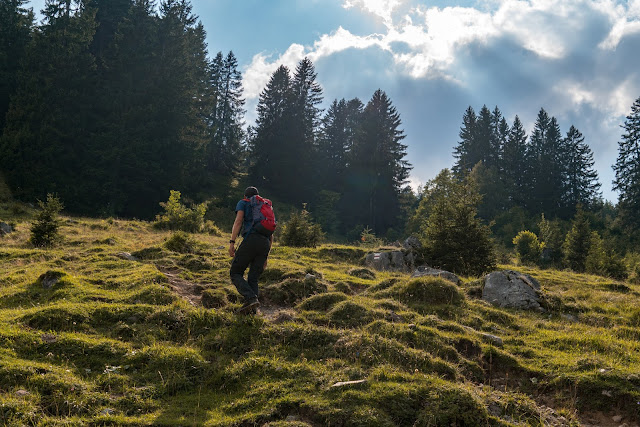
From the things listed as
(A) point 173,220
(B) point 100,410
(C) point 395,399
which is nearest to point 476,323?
(C) point 395,399

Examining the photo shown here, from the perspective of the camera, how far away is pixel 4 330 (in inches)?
250

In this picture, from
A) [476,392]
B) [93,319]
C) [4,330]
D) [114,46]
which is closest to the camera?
[476,392]

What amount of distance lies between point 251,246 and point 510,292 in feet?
25.2

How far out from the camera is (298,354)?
6789 millimetres

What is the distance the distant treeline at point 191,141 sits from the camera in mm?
34750

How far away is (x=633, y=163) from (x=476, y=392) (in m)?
70.5

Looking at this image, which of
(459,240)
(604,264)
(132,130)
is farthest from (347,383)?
(132,130)

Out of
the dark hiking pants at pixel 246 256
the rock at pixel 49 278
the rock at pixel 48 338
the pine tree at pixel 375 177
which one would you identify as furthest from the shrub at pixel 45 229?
the pine tree at pixel 375 177

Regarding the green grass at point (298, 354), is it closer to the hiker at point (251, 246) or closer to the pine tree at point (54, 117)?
the hiker at point (251, 246)

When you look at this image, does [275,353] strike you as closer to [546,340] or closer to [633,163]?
[546,340]

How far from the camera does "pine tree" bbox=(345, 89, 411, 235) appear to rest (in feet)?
178

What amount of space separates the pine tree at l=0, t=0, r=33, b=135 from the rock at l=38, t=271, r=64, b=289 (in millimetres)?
37079

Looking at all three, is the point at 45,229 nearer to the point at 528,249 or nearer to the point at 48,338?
the point at 48,338

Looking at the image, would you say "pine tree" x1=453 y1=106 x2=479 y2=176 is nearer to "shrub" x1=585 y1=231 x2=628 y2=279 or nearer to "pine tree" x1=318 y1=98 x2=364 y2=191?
"pine tree" x1=318 y1=98 x2=364 y2=191
